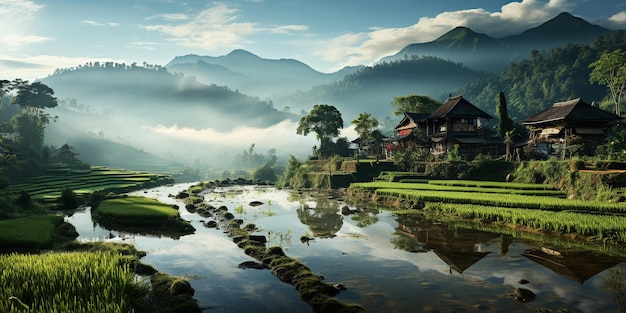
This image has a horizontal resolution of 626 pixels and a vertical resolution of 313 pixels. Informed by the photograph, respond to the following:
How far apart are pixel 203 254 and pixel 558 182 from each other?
33.4 metres

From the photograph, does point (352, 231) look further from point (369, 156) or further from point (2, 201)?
point (369, 156)

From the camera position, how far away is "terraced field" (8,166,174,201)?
55.1 metres

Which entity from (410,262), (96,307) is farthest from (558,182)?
(96,307)

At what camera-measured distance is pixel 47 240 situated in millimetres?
23812

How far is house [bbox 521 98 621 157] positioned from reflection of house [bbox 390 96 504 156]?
464 inches

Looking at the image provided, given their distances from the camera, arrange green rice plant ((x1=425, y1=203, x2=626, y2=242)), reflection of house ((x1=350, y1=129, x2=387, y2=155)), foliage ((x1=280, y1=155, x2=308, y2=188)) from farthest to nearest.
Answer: reflection of house ((x1=350, y1=129, x2=387, y2=155)), foliage ((x1=280, y1=155, x2=308, y2=188)), green rice plant ((x1=425, y1=203, x2=626, y2=242))

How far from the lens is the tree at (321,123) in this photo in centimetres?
9150

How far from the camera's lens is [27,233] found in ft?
80.1

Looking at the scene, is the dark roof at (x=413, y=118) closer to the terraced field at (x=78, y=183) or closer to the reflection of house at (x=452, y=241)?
the reflection of house at (x=452, y=241)

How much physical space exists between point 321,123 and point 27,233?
237 ft

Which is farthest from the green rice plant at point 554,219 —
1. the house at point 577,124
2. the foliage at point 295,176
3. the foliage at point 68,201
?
the foliage at point 295,176

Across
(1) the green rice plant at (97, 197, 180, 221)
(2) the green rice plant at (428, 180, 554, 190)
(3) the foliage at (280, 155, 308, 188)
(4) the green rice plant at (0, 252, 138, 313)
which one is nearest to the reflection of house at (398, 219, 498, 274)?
(2) the green rice plant at (428, 180, 554, 190)

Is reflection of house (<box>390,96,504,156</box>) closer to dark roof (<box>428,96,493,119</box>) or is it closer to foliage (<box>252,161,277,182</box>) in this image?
dark roof (<box>428,96,493,119</box>)

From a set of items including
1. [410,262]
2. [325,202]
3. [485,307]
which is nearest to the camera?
[485,307]
